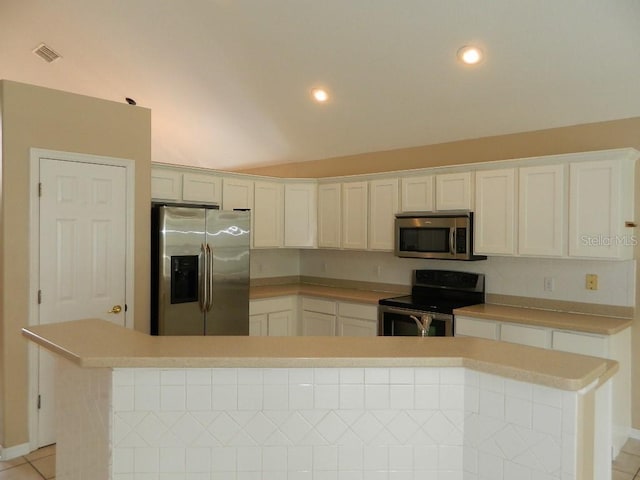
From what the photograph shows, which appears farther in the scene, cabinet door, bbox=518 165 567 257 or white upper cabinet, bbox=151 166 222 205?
white upper cabinet, bbox=151 166 222 205

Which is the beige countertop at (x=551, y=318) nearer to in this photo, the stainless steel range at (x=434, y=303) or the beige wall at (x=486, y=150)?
the stainless steel range at (x=434, y=303)

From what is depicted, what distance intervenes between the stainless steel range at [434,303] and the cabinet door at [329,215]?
1074 mm

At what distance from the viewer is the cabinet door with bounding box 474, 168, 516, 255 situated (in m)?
4.09

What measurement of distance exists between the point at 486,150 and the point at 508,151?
0.21 metres

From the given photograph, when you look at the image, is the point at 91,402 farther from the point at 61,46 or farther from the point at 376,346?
the point at 61,46

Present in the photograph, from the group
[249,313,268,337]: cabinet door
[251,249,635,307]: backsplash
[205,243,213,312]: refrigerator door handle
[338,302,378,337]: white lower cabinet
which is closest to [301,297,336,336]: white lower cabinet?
[338,302,378,337]: white lower cabinet

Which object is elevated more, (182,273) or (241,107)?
(241,107)

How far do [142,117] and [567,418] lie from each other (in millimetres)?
3627

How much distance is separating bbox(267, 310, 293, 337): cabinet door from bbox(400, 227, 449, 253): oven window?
5.02 feet

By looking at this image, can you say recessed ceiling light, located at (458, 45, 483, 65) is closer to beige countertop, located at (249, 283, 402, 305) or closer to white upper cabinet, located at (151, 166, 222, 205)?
beige countertop, located at (249, 283, 402, 305)

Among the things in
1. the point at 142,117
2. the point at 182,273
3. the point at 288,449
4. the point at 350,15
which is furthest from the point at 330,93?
the point at 288,449

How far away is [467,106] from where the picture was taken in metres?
4.33

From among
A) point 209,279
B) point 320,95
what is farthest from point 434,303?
point 320,95

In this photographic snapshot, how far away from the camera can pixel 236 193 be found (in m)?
5.28
